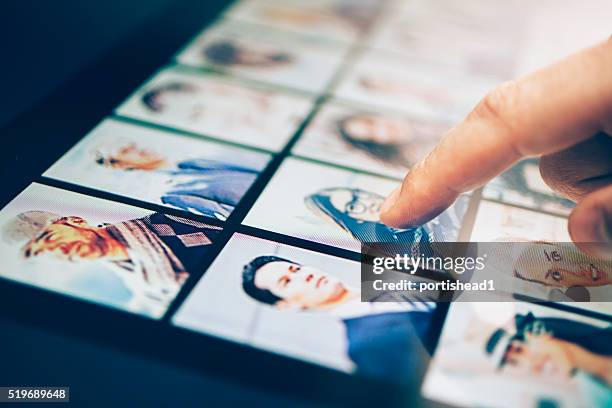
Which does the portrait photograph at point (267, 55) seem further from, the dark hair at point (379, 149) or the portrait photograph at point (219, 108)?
the dark hair at point (379, 149)

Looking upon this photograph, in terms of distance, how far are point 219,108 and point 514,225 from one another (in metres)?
0.59

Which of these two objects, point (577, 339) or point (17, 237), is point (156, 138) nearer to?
point (17, 237)

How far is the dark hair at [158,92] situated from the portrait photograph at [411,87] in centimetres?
32

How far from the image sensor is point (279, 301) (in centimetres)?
71

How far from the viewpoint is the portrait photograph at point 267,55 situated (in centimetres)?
122

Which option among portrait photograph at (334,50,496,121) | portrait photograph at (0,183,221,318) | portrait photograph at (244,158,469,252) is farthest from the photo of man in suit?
portrait photograph at (334,50,496,121)

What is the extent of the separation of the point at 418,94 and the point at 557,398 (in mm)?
746

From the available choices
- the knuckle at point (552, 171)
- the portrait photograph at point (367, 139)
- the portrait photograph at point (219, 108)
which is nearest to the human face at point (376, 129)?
the portrait photograph at point (367, 139)

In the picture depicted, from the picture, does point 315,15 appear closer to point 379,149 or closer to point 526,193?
point 379,149

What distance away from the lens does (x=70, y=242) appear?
29.8 inches

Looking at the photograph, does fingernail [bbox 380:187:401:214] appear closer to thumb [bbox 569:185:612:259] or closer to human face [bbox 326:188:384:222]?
human face [bbox 326:188:384:222]

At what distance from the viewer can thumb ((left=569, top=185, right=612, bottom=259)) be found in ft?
2.15

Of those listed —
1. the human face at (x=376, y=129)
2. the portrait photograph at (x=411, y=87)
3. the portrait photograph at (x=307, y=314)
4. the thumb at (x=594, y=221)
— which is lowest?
the portrait photograph at (x=307, y=314)

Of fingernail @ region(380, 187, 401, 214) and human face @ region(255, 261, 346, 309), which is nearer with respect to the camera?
human face @ region(255, 261, 346, 309)
